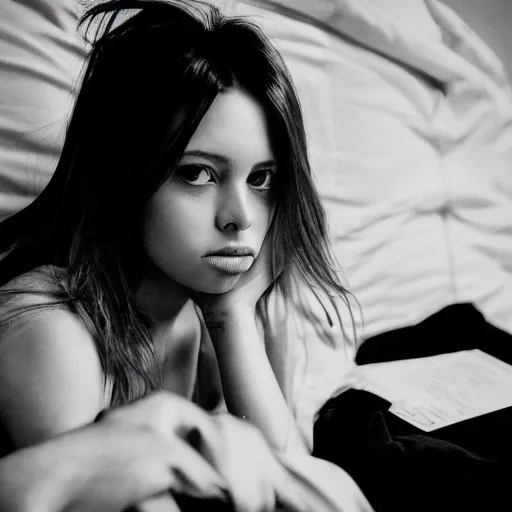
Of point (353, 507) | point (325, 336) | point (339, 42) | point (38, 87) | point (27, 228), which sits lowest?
point (353, 507)

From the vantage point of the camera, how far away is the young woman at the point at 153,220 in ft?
1.88

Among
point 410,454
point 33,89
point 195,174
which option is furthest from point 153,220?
point 410,454

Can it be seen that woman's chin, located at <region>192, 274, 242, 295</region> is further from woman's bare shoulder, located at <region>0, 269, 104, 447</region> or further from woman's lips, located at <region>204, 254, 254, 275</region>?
woman's bare shoulder, located at <region>0, 269, 104, 447</region>

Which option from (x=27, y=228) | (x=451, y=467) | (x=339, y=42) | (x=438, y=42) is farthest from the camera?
(x=438, y=42)

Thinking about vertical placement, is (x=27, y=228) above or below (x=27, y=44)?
below

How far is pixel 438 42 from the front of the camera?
96cm

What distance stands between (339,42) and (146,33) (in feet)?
1.15

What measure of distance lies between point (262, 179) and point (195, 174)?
3.2 inches

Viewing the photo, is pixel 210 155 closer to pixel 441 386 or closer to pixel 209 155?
pixel 209 155

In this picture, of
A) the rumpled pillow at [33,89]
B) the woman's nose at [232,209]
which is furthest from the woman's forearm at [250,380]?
the rumpled pillow at [33,89]

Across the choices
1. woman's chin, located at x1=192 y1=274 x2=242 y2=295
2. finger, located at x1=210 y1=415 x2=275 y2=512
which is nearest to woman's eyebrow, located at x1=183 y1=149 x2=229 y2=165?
woman's chin, located at x1=192 y1=274 x2=242 y2=295

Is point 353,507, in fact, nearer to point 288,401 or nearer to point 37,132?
point 288,401

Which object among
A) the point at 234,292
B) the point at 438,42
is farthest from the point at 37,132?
the point at 438,42

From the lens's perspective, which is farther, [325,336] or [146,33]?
[325,336]
